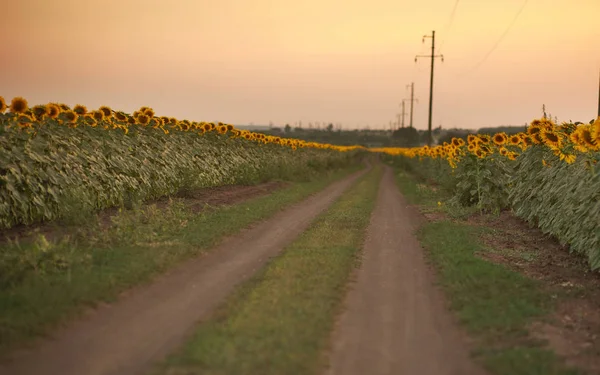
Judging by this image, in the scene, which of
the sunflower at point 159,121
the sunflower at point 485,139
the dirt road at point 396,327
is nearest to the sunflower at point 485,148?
the sunflower at point 485,139

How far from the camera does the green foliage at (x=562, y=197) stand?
9664mm

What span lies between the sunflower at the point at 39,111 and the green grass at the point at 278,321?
678cm

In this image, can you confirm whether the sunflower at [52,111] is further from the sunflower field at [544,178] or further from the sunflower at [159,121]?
the sunflower field at [544,178]

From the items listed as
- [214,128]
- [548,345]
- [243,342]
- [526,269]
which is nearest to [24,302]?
[243,342]

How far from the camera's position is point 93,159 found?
13750 millimetres

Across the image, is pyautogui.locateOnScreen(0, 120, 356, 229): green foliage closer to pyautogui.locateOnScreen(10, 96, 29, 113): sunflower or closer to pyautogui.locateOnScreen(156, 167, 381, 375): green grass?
pyautogui.locateOnScreen(10, 96, 29, 113): sunflower

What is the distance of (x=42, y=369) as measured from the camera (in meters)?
5.42

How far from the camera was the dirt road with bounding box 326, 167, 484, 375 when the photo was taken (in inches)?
224

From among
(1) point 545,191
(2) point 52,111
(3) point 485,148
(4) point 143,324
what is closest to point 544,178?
(1) point 545,191

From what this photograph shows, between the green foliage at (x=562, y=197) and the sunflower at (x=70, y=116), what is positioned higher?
the sunflower at (x=70, y=116)

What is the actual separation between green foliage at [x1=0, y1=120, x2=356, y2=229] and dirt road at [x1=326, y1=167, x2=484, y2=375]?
6.55 metres

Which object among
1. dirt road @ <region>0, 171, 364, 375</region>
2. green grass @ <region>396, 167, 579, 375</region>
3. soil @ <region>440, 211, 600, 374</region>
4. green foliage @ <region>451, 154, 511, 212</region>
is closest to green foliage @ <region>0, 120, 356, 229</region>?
dirt road @ <region>0, 171, 364, 375</region>

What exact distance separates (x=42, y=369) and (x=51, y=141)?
27.2 ft

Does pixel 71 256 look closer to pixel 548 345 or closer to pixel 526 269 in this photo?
pixel 548 345
